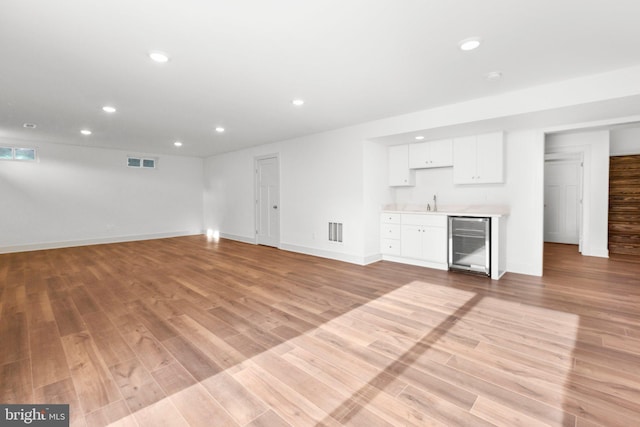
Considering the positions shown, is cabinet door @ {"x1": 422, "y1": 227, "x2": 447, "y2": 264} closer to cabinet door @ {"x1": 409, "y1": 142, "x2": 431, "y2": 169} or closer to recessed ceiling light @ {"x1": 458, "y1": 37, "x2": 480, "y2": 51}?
cabinet door @ {"x1": 409, "y1": 142, "x2": 431, "y2": 169}

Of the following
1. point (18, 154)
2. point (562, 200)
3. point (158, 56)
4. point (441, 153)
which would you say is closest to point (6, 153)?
point (18, 154)

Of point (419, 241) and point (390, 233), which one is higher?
point (390, 233)

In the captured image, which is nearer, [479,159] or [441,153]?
[479,159]

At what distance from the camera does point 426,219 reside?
5.06m

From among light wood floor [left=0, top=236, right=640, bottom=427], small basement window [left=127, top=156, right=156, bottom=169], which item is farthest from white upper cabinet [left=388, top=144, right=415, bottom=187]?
small basement window [left=127, top=156, right=156, bottom=169]

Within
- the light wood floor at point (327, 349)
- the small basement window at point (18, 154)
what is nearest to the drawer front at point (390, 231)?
the light wood floor at point (327, 349)

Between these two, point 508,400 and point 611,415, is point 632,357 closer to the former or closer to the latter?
point 611,415

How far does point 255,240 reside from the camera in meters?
7.76

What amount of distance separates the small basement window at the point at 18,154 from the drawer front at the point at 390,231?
7.97 m

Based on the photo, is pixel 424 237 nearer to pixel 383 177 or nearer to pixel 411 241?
pixel 411 241

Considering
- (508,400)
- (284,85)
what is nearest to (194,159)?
(284,85)

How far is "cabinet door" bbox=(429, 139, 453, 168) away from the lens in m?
5.07

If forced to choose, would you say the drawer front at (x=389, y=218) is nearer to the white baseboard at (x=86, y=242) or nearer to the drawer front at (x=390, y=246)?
the drawer front at (x=390, y=246)

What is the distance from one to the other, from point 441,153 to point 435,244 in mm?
1562
